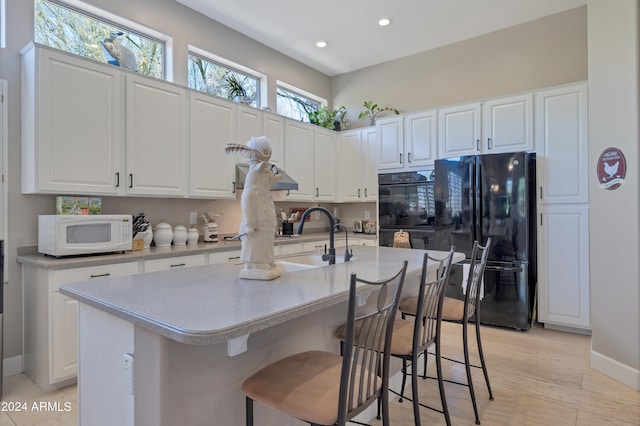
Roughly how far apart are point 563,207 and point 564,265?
1.85ft

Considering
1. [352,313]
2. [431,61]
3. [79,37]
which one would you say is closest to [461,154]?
[431,61]

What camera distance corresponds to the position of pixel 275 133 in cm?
438

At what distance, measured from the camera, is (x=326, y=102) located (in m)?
5.90

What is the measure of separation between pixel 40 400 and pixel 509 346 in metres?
3.60

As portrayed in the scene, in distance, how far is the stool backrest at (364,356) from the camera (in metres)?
1.13

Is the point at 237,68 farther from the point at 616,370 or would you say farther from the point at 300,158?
the point at 616,370

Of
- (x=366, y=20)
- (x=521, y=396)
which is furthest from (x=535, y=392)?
(x=366, y=20)

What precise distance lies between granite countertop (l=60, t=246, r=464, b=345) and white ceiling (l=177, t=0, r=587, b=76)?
310 centimetres

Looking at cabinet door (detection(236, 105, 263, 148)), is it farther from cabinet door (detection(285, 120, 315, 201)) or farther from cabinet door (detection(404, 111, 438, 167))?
cabinet door (detection(404, 111, 438, 167))

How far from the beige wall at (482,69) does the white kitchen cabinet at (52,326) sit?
14.1ft

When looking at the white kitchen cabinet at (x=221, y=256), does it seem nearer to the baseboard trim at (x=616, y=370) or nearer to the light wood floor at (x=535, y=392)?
the light wood floor at (x=535, y=392)

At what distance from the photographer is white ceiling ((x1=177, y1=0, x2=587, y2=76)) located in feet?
12.6

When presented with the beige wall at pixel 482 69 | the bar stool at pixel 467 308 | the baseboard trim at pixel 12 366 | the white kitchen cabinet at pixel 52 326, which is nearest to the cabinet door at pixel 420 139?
the beige wall at pixel 482 69

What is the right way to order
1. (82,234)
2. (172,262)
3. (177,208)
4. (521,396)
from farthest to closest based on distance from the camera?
1. (177,208)
2. (172,262)
3. (82,234)
4. (521,396)
